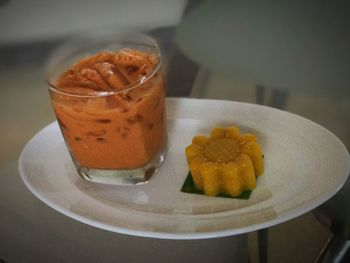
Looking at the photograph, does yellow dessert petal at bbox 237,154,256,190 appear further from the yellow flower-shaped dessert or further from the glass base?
the glass base

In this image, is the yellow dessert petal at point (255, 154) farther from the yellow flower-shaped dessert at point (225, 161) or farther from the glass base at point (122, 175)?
the glass base at point (122, 175)

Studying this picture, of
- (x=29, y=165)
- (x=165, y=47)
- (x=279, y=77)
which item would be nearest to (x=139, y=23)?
(x=165, y=47)

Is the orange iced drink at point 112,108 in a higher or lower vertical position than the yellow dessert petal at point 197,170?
higher

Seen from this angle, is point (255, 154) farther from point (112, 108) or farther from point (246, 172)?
point (112, 108)

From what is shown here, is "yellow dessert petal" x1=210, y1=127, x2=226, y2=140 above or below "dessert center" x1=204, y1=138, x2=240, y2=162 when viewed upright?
→ above

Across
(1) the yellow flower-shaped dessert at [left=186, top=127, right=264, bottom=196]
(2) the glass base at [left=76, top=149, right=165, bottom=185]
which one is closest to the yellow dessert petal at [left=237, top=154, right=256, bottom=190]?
(1) the yellow flower-shaped dessert at [left=186, top=127, right=264, bottom=196]

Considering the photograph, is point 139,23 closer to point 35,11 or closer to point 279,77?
point 35,11

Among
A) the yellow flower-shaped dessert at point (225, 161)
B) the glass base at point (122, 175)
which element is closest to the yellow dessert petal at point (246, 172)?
the yellow flower-shaped dessert at point (225, 161)

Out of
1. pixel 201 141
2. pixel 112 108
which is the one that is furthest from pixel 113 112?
pixel 201 141
